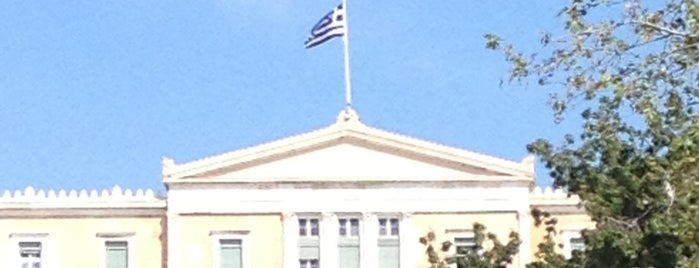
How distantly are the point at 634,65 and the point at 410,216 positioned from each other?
4586cm

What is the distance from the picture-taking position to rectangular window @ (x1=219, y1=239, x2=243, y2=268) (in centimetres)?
7700

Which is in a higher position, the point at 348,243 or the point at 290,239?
the point at 290,239

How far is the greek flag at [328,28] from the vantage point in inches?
2943

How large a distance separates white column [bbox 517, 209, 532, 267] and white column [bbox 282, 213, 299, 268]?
6.11 m

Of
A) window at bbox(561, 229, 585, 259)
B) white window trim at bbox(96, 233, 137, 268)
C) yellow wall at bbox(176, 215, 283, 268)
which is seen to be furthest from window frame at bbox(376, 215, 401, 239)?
white window trim at bbox(96, 233, 137, 268)

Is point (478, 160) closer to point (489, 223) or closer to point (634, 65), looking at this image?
point (489, 223)

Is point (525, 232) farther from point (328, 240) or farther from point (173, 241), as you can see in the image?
point (173, 241)

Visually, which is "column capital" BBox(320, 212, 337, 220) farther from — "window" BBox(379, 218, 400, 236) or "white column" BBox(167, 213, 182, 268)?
"white column" BBox(167, 213, 182, 268)

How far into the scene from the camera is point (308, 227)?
7738 centimetres

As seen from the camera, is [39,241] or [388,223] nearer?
[388,223]

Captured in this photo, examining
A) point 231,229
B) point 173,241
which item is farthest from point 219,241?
point 173,241

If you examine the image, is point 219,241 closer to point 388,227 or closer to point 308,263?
point 308,263

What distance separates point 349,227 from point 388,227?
3.57 ft

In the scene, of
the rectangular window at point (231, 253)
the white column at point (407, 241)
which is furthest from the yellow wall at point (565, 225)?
the rectangular window at point (231, 253)
